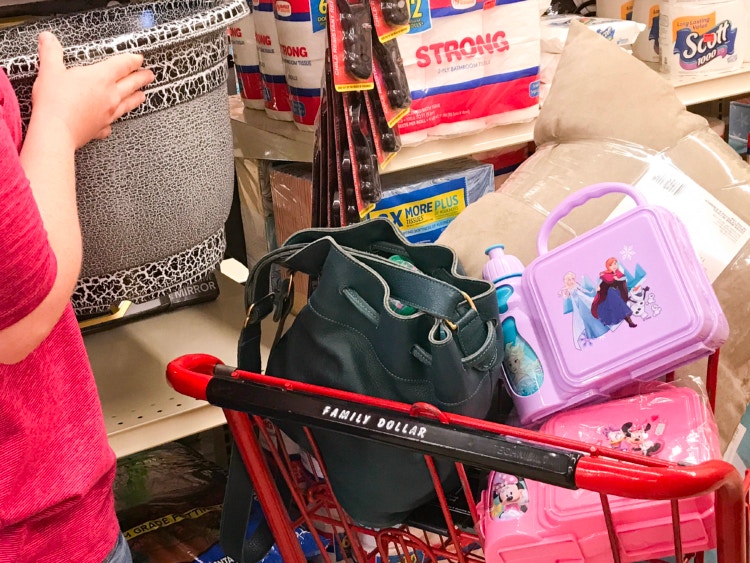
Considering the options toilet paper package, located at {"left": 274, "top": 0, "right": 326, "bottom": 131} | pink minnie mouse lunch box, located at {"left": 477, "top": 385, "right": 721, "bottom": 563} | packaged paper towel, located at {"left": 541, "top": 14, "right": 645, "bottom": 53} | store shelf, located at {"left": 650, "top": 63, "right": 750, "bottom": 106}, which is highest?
toilet paper package, located at {"left": 274, "top": 0, "right": 326, "bottom": 131}

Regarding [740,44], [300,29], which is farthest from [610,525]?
[740,44]

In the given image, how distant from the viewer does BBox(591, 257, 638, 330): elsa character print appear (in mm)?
789

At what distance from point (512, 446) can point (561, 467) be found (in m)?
0.04

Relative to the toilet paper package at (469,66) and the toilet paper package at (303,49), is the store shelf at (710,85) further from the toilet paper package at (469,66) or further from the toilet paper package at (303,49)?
the toilet paper package at (303,49)

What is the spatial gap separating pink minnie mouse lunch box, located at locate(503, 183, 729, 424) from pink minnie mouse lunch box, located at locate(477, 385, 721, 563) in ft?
0.11

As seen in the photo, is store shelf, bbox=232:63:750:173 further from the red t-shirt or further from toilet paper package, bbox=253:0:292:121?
the red t-shirt

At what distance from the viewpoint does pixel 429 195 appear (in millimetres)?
1270

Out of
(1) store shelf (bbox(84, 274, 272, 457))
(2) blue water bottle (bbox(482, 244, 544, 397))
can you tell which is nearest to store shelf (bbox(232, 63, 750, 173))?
(1) store shelf (bbox(84, 274, 272, 457))

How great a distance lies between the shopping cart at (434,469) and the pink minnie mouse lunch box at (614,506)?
17 millimetres

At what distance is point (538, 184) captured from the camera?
40.1 inches

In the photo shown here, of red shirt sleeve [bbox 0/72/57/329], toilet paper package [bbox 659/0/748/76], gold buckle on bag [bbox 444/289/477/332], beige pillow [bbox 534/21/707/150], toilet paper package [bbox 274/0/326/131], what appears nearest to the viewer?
red shirt sleeve [bbox 0/72/57/329]

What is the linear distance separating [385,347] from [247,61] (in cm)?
71

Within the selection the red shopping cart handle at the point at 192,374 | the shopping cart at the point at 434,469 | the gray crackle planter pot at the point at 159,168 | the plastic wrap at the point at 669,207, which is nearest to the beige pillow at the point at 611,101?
the plastic wrap at the point at 669,207

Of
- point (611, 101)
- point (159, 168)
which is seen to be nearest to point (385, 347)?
point (159, 168)
